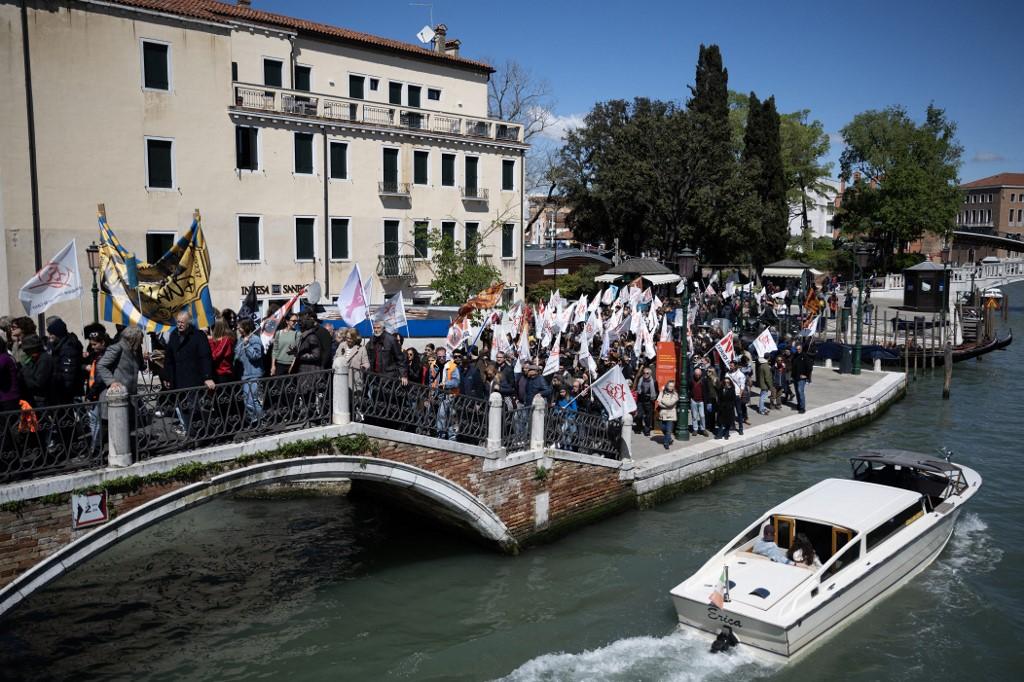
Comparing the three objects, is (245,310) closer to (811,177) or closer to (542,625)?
(542,625)

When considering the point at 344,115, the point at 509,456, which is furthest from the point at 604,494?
the point at 344,115

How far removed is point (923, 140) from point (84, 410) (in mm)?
64478

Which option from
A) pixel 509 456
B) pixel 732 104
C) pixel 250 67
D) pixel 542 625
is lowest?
pixel 542 625

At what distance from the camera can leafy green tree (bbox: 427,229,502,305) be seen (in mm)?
29281

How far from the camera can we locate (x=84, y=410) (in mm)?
9023

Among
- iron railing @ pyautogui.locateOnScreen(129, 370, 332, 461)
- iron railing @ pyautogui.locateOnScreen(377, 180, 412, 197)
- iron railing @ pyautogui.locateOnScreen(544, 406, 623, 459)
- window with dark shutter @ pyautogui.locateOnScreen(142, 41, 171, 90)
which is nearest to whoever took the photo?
iron railing @ pyautogui.locateOnScreen(129, 370, 332, 461)

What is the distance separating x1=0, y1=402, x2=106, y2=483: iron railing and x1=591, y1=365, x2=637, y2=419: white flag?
822cm

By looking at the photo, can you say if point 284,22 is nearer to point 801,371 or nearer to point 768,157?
point 801,371

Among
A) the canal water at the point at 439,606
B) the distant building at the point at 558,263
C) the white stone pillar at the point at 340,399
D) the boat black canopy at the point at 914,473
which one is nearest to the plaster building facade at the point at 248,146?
the distant building at the point at 558,263

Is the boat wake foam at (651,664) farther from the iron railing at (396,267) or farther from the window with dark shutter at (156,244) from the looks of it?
the iron railing at (396,267)

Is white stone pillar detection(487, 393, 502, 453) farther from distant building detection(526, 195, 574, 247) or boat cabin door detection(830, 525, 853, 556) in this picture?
distant building detection(526, 195, 574, 247)

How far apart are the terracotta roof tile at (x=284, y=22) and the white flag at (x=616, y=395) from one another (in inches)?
790

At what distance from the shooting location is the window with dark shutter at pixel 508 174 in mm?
35281

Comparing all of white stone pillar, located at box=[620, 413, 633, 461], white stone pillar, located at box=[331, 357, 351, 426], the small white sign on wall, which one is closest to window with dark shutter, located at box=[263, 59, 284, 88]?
white stone pillar, located at box=[620, 413, 633, 461]
